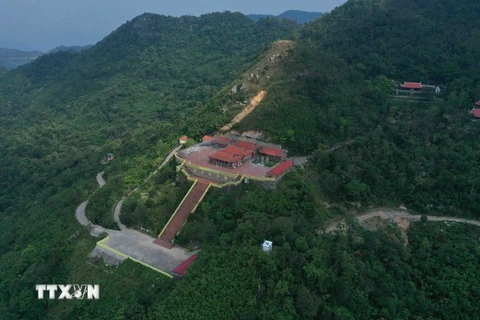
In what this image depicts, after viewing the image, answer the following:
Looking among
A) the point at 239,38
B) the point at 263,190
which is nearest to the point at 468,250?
the point at 263,190

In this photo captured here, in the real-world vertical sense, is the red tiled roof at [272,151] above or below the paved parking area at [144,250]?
above

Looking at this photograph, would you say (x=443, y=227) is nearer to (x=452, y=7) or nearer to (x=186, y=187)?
(x=186, y=187)

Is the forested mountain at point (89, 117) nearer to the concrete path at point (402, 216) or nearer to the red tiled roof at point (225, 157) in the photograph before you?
the red tiled roof at point (225, 157)

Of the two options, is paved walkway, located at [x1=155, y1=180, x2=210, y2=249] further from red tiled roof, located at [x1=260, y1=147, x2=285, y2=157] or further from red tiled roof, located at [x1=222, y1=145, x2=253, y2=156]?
red tiled roof, located at [x1=260, y1=147, x2=285, y2=157]

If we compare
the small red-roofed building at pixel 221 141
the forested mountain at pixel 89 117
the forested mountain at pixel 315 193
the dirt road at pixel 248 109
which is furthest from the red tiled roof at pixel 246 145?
the forested mountain at pixel 89 117

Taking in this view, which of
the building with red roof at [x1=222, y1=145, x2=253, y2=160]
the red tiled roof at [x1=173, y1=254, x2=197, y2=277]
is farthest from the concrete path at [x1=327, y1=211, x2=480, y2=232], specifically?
the red tiled roof at [x1=173, y1=254, x2=197, y2=277]

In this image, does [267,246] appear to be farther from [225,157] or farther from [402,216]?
[402,216]
